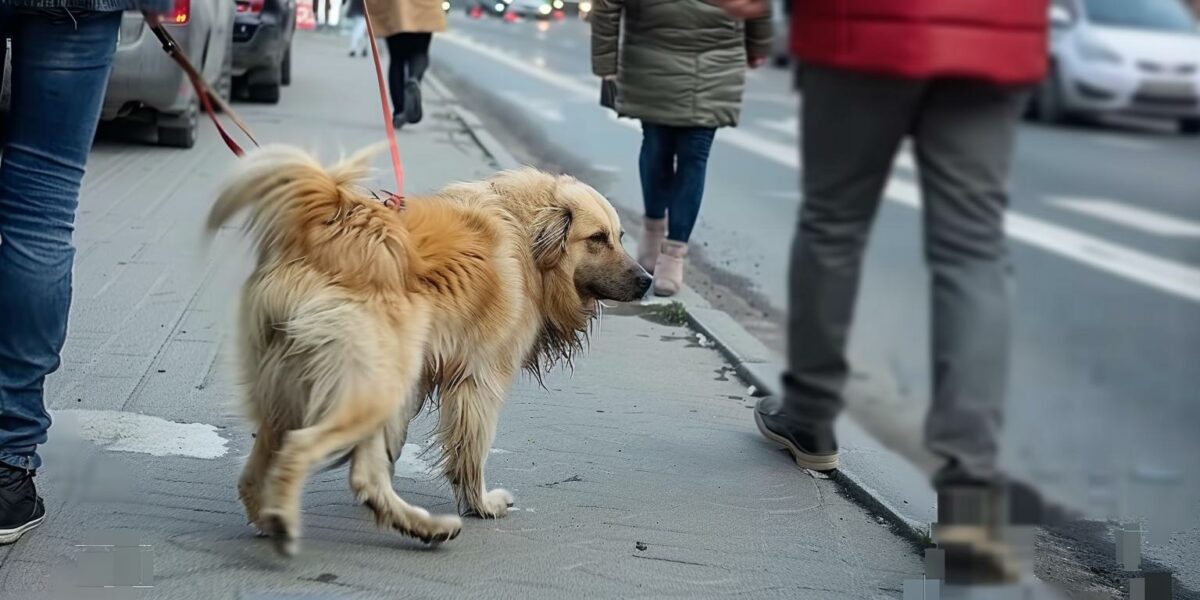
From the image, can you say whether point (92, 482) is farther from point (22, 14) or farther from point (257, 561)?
point (22, 14)

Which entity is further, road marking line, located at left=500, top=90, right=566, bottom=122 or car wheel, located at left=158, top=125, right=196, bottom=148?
road marking line, located at left=500, top=90, right=566, bottom=122

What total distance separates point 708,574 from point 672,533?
332 millimetres

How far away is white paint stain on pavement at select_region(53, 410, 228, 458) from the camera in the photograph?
14.9ft

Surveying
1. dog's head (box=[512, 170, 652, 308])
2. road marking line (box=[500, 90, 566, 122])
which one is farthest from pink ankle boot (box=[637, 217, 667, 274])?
road marking line (box=[500, 90, 566, 122])

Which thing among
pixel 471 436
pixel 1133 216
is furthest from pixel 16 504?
pixel 1133 216

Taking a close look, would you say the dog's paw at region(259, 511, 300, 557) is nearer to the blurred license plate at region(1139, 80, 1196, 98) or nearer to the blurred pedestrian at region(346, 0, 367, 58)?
the blurred license plate at region(1139, 80, 1196, 98)

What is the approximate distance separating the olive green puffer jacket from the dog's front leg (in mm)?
3601

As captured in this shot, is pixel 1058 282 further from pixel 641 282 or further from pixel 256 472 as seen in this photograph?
pixel 256 472

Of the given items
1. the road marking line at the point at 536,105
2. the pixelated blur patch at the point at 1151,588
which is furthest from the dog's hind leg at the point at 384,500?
the road marking line at the point at 536,105

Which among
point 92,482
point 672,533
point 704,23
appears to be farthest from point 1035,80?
point 704,23

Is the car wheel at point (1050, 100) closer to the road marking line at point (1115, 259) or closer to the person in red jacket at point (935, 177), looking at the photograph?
the person in red jacket at point (935, 177)

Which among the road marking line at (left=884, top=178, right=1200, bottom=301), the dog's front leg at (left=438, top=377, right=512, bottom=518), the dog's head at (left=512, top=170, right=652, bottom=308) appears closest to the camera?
the dog's front leg at (left=438, top=377, right=512, bottom=518)

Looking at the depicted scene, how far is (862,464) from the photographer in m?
4.82

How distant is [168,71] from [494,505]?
676 centimetres
